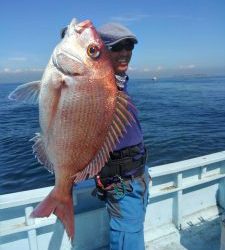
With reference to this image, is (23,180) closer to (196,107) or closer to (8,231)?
(8,231)

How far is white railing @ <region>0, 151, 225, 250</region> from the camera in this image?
3.44m

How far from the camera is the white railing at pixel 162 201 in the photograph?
11.3 ft

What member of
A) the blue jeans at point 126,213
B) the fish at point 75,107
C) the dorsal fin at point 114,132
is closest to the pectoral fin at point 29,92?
the fish at point 75,107

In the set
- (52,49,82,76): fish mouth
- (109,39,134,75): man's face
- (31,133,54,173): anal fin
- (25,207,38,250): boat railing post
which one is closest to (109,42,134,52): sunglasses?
(109,39,134,75): man's face

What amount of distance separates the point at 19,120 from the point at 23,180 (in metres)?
9.73

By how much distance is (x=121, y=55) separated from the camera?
8.84ft

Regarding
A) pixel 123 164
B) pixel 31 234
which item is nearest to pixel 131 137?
pixel 123 164

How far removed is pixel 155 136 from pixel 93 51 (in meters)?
15.0

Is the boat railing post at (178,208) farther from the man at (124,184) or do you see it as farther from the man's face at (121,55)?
the man's face at (121,55)

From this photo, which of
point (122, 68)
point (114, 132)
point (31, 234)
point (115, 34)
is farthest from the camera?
point (31, 234)

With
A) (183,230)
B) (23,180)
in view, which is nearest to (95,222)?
(183,230)

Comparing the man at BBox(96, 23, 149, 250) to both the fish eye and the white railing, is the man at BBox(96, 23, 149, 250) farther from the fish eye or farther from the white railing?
the white railing

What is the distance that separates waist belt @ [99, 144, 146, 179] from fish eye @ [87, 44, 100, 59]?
3.24ft

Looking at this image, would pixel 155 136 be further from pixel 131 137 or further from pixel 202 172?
pixel 131 137
